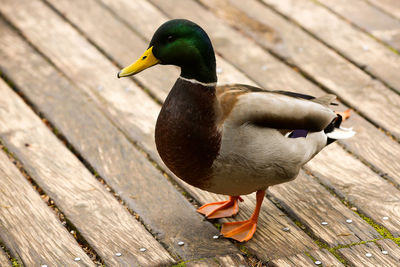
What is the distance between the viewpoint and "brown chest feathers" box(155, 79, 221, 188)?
8.83ft

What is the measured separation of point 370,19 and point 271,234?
92.7 inches

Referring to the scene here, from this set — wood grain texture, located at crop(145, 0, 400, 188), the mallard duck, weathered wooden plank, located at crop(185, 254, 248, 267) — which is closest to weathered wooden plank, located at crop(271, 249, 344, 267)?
weathered wooden plank, located at crop(185, 254, 248, 267)

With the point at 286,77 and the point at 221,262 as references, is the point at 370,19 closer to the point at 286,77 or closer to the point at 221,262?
the point at 286,77

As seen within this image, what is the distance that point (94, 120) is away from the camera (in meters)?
3.77

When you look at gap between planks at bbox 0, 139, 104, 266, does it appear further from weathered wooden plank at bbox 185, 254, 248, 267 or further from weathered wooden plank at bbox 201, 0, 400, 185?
weathered wooden plank at bbox 201, 0, 400, 185

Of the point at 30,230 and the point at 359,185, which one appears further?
the point at 359,185

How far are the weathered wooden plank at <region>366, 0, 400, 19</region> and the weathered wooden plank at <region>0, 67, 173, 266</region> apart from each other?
2696 mm

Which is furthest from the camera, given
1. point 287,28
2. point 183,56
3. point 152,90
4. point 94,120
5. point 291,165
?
point 287,28

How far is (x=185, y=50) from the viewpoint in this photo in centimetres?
267

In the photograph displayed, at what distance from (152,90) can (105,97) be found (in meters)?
0.29

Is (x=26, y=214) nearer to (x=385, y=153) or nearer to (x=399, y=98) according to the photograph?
(x=385, y=153)

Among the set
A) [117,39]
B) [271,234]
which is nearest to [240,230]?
[271,234]

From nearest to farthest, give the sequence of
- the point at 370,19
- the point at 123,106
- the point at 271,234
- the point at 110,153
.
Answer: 1. the point at 271,234
2. the point at 110,153
3. the point at 123,106
4. the point at 370,19

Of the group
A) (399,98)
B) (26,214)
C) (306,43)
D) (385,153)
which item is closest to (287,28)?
(306,43)
